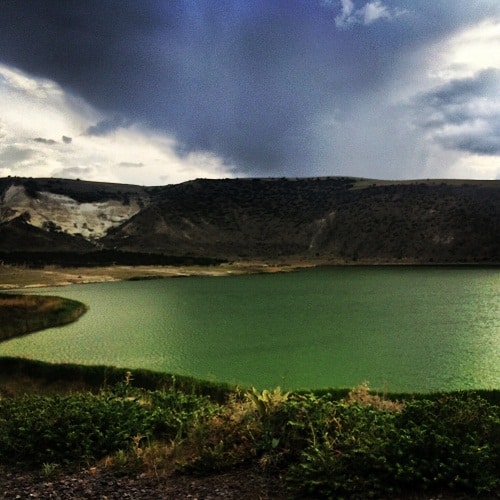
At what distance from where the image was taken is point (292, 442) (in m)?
8.47

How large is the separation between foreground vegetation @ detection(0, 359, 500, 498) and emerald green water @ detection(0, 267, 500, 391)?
10.1 metres

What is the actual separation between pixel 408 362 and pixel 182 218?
420ft

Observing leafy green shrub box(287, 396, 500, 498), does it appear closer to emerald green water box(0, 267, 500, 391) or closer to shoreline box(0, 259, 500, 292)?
emerald green water box(0, 267, 500, 391)

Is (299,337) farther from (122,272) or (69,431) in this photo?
(122,272)

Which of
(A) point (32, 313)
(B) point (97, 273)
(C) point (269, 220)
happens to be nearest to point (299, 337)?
(A) point (32, 313)

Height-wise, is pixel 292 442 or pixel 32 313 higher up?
pixel 292 442

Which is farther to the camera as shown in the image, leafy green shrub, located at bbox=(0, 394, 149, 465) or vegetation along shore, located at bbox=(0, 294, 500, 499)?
leafy green shrub, located at bbox=(0, 394, 149, 465)

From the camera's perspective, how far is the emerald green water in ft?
69.9

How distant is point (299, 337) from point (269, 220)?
11513 centimetres

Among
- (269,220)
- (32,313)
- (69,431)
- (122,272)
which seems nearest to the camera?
(69,431)

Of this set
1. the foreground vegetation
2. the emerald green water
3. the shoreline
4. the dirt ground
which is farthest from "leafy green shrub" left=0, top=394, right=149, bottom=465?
the dirt ground

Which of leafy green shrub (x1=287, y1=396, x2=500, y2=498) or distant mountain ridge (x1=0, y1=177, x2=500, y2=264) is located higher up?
distant mountain ridge (x1=0, y1=177, x2=500, y2=264)

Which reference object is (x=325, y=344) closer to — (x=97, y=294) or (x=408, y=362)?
(x=408, y=362)

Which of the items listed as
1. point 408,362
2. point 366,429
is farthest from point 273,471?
point 408,362
